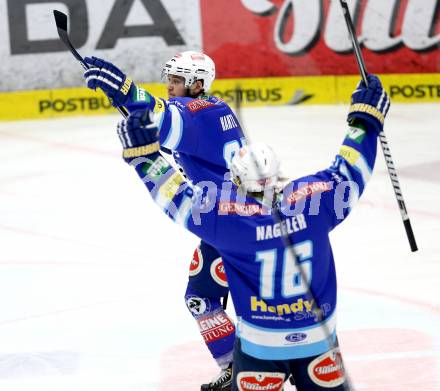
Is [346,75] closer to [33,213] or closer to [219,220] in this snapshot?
[33,213]

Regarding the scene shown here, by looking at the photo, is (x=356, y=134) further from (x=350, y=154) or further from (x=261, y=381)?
(x=261, y=381)

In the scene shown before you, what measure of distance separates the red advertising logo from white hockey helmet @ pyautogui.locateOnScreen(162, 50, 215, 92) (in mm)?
5710

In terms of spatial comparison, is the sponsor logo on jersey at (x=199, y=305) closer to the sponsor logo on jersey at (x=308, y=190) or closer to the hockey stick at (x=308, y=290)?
the hockey stick at (x=308, y=290)

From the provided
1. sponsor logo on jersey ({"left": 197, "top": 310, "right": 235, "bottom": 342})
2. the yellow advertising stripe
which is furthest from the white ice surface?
the yellow advertising stripe

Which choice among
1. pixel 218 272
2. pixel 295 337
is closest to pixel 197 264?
pixel 218 272

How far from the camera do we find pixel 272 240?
3.15 meters

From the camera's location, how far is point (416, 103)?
33.2 feet

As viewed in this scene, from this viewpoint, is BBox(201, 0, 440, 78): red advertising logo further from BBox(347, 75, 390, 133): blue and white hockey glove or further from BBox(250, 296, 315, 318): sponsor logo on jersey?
BBox(250, 296, 315, 318): sponsor logo on jersey

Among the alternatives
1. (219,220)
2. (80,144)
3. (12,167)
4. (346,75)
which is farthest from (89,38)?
(219,220)

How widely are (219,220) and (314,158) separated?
5.51 meters

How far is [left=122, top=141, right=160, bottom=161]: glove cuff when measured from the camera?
319cm

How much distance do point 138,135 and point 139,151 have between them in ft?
0.18

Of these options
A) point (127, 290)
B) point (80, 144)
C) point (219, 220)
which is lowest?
point (80, 144)

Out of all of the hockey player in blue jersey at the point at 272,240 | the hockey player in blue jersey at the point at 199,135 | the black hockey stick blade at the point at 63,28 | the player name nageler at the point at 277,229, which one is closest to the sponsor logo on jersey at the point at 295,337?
the hockey player in blue jersey at the point at 272,240
